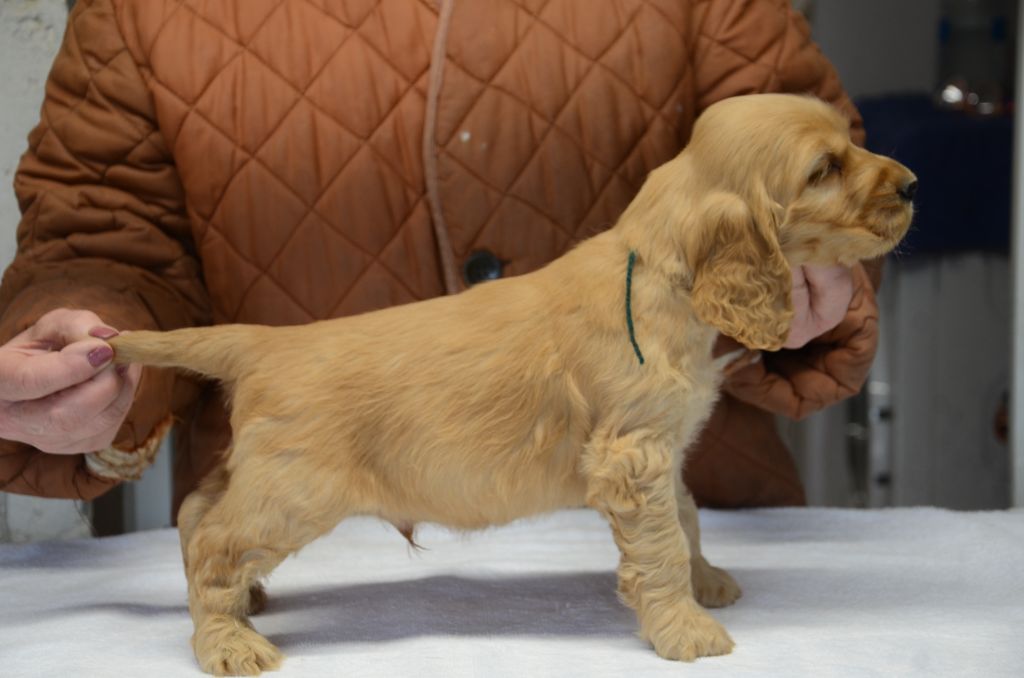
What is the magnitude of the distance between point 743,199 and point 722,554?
785 millimetres

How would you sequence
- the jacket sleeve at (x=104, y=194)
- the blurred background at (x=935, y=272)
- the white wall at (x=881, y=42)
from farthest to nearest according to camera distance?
1. the white wall at (x=881, y=42)
2. the blurred background at (x=935, y=272)
3. the jacket sleeve at (x=104, y=194)

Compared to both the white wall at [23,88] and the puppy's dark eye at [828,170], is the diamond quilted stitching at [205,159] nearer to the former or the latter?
the white wall at [23,88]

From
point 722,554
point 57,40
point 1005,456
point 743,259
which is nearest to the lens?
point 743,259

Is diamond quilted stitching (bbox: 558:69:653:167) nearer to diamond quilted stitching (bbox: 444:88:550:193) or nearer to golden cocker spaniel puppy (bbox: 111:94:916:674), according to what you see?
diamond quilted stitching (bbox: 444:88:550:193)

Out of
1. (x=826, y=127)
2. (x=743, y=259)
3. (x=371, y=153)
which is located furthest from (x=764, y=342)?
(x=371, y=153)

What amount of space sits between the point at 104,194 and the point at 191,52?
30cm

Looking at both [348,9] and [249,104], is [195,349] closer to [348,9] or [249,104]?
[249,104]

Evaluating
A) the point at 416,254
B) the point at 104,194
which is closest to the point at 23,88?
the point at 104,194

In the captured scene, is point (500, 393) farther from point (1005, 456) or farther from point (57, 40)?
point (1005, 456)

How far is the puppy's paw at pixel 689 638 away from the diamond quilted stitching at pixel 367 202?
936 mm

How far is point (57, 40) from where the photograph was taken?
100.0 inches

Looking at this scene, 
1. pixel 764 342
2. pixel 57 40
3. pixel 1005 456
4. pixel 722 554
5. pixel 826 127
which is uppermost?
pixel 57 40

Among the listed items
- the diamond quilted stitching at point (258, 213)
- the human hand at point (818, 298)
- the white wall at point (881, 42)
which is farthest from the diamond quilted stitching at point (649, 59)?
the white wall at point (881, 42)

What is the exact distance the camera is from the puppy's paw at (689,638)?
5.16ft
